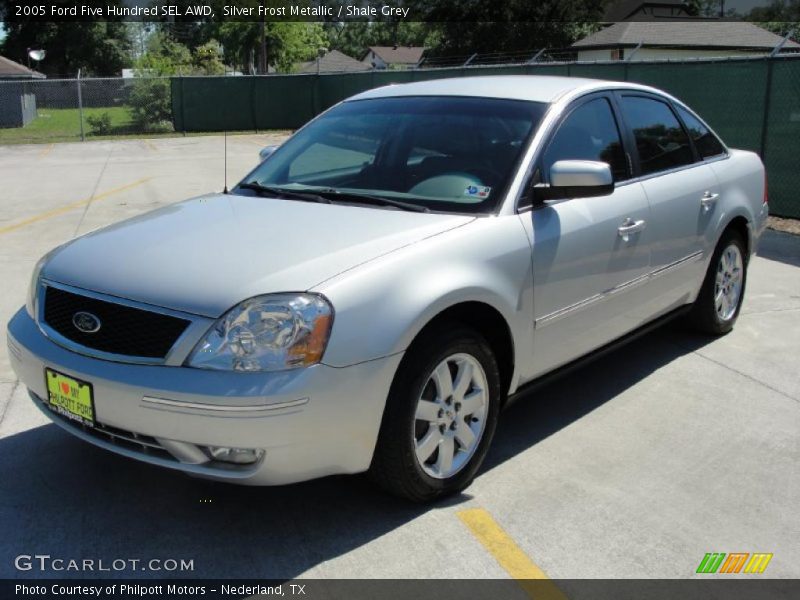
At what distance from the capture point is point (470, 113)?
13.9ft

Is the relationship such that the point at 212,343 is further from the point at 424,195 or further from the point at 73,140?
the point at 73,140

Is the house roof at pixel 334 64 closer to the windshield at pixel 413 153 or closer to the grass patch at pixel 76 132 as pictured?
the grass patch at pixel 76 132

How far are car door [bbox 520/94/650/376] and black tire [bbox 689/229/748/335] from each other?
106cm

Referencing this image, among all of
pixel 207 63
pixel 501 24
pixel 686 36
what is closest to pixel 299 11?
pixel 207 63

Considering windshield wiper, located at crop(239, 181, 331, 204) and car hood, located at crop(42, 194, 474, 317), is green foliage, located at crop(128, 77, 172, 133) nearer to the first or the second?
windshield wiper, located at crop(239, 181, 331, 204)

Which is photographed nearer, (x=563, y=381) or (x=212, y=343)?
(x=212, y=343)

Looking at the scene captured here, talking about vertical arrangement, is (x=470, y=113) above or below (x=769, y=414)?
above

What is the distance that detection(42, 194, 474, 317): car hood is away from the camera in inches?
118

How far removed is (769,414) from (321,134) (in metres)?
2.92

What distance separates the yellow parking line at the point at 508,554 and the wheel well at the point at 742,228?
10.0ft

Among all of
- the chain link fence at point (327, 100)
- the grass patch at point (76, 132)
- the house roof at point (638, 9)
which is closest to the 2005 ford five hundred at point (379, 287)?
the chain link fence at point (327, 100)

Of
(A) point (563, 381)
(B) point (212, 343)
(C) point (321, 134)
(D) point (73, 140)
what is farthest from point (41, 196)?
(D) point (73, 140)

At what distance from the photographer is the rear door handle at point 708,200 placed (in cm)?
503

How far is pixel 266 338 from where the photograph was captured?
9.47ft
